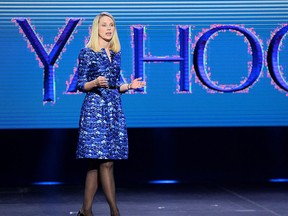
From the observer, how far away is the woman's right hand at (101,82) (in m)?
5.17

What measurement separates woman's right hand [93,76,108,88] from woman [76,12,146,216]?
36 millimetres

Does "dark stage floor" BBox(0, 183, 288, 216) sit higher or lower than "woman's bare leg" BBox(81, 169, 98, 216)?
lower

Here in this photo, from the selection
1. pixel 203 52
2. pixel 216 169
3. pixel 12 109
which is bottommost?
pixel 216 169

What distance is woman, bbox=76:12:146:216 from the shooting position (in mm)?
5273

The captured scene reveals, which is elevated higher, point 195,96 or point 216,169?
point 195,96

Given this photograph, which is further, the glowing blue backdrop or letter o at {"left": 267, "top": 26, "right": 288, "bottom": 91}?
letter o at {"left": 267, "top": 26, "right": 288, "bottom": 91}

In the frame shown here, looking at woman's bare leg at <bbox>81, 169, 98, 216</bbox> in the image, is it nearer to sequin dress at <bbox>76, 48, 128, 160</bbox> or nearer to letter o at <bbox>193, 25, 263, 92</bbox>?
sequin dress at <bbox>76, 48, 128, 160</bbox>

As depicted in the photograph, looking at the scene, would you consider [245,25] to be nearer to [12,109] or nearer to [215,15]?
[215,15]

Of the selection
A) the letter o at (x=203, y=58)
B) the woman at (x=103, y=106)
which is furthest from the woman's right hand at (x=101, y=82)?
the letter o at (x=203, y=58)

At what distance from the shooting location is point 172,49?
786 centimetres

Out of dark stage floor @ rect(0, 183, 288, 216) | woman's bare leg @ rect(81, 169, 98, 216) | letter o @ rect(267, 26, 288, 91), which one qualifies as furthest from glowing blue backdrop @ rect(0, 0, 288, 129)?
woman's bare leg @ rect(81, 169, 98, 216)

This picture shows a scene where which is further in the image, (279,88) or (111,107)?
(279,88)

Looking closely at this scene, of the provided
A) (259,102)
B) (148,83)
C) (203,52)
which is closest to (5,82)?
(148,83)

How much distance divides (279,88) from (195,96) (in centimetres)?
83
